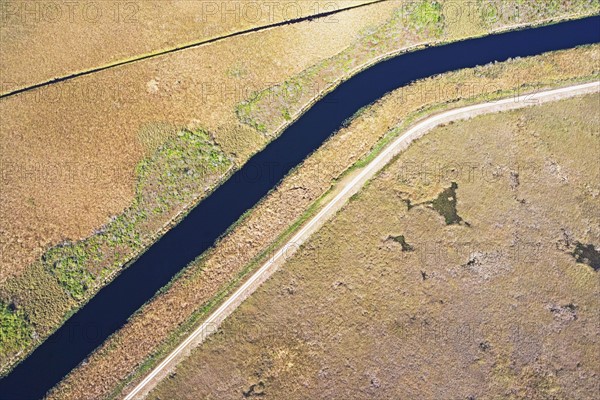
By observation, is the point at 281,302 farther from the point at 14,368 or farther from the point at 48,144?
the point at 48,144

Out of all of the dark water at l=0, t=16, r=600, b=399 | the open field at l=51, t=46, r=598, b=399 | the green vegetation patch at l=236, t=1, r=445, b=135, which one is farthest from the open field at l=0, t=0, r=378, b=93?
the open field at l=51, t=46, r=598, b=399

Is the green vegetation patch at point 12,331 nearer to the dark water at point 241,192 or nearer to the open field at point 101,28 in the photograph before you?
the dark water at point 241,192

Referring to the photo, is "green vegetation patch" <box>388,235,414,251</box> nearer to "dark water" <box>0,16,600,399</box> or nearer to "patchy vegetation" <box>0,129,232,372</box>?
"dark water" <box>0,16,600,399</box>

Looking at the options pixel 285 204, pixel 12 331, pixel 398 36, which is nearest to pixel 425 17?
pixel 398 36

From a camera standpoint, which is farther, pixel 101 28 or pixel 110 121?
pixel 101 28

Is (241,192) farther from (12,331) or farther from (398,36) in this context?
(398,36)

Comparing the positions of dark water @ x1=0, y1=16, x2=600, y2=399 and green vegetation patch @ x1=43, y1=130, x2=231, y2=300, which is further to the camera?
green vegetation patch @ x1=43, y1=130, x2=231, y2=300

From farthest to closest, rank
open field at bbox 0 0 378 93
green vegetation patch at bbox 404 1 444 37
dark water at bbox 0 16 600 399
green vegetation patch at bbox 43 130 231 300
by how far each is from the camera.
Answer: green vegetation patch at bbox 404 1 444 37, open field at bbox 0 0 378 93, green vegetation patch at bbox 43 130 231 300, dark water at bbox 0 16 600 399
